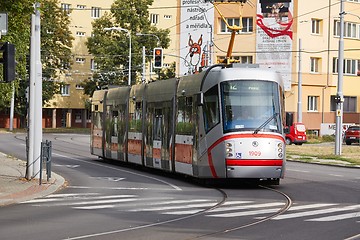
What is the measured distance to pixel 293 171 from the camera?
3166cm

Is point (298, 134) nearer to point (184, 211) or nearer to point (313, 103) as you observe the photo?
point (313, 103)

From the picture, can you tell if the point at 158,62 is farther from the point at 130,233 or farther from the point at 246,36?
the point at 130,233

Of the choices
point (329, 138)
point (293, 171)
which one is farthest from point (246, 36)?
point (293, 171)

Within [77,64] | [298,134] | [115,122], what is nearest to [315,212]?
[115,122]

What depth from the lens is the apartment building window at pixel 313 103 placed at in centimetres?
7269

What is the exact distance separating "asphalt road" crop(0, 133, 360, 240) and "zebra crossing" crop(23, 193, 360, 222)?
19 millimetres

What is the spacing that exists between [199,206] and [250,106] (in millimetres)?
5312

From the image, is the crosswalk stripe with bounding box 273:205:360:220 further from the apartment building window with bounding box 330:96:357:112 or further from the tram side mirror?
the apartment building window with bounding box 330:96:357:112

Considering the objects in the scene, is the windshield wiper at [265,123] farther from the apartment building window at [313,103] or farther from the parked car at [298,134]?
the apartment building window at [313,103]

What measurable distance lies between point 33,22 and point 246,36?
159ft

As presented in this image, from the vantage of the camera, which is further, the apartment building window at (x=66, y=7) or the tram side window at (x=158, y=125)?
the apartment building window at (x=66, y=7)

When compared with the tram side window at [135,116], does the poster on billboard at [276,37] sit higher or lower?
higher

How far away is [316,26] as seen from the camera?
7175cm


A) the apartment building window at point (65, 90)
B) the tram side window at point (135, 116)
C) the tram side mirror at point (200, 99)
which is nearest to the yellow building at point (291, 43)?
the apartment building window at point (65, 90)
